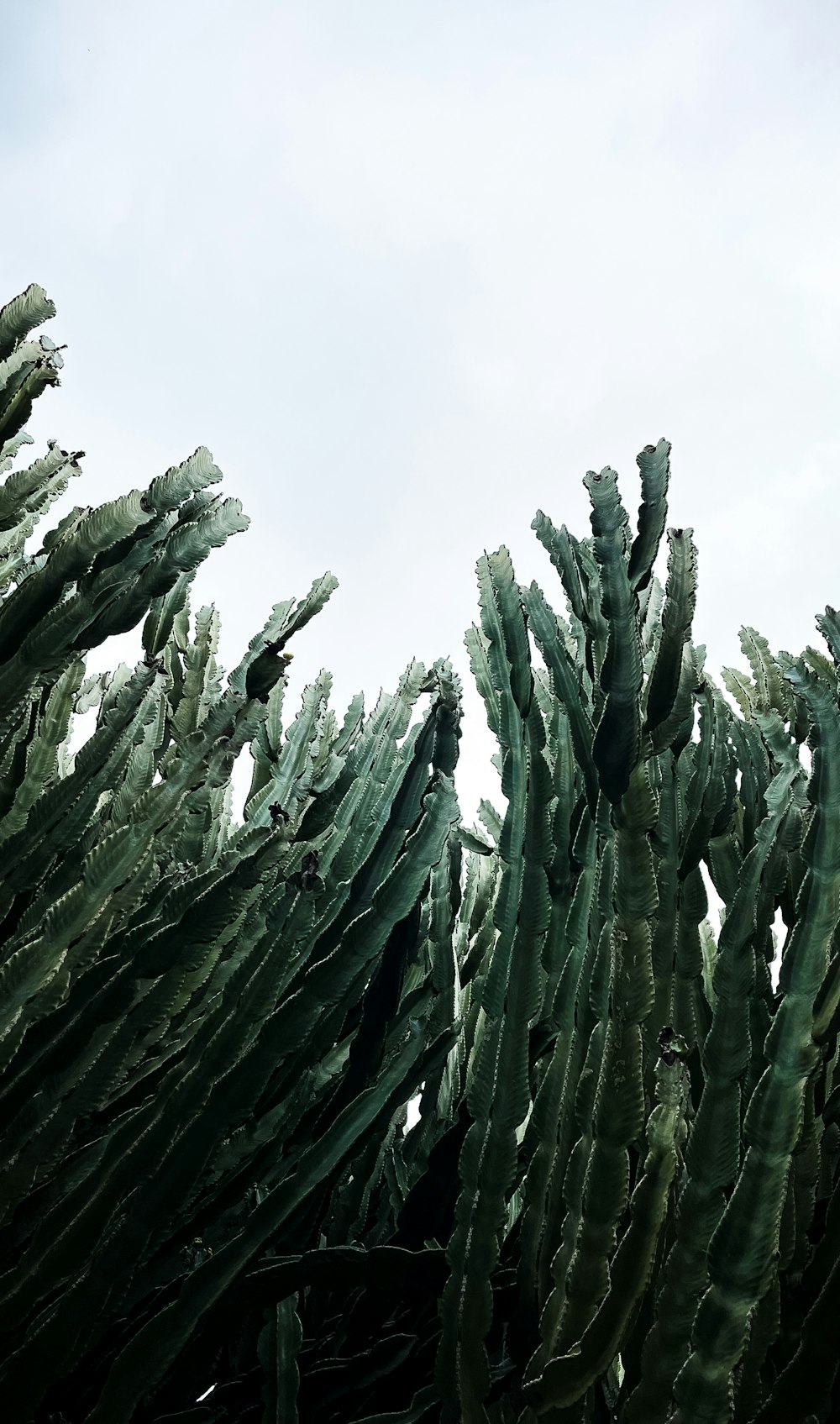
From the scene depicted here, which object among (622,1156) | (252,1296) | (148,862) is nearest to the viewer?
(622,1156)

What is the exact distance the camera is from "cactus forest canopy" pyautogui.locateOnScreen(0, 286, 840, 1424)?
0.92m

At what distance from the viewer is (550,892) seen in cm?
130

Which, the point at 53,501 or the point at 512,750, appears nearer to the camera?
the point at 512,750

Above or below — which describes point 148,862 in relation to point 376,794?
below

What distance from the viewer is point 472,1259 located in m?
1.02

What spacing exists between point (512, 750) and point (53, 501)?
117cm

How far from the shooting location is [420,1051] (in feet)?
4.13

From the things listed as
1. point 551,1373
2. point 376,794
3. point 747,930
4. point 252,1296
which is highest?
point 376,794

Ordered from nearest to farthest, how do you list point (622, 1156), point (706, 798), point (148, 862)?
point (622, 1156), point (148, 862), point (706, 798)

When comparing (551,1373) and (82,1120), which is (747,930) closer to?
(551,1373)

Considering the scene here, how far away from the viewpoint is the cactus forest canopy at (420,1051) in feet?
3.02

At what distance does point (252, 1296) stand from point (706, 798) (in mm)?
889

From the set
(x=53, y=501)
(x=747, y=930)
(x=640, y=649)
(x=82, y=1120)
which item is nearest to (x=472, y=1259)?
(x=747, y=930)

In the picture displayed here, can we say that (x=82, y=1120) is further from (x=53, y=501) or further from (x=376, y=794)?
(x=53, y=501)
